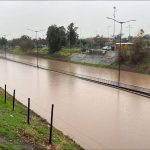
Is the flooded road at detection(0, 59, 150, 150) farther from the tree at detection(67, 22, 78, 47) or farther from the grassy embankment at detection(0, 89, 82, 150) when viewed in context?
the tree at detection(67, 22, 78, 47)

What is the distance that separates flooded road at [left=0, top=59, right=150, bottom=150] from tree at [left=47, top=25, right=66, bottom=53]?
52770 millimetres

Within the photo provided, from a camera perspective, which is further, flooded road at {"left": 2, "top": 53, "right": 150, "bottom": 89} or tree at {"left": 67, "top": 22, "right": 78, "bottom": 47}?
tree at {"left": 67, "top": 22, "right": 78, "bottom": 47}

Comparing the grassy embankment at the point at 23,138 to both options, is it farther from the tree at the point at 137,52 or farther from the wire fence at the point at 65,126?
the tree at the point at 137,52

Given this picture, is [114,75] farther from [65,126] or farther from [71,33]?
[71,33]

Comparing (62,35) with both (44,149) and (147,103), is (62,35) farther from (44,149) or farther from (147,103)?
(44,149)

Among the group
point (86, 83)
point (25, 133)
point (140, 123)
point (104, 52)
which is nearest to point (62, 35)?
point (104, 52)

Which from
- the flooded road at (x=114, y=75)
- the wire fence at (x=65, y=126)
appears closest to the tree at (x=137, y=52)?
the flooded road at (x=114, y=75)

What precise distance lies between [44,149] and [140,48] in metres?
51.0

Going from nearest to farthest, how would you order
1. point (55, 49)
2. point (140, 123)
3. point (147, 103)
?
point (140, 123) → point (147, 103) → point (55, 49)

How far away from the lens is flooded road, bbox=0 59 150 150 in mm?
16828

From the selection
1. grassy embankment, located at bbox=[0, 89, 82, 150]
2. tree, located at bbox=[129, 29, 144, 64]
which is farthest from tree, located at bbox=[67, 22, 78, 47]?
grassy embankment, located at bbox=[0, 89, 82, 150]

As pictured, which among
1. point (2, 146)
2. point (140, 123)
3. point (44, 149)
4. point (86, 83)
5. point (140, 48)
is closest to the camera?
point (2, 146)

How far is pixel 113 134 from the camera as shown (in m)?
17.7

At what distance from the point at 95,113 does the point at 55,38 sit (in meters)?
67.4
